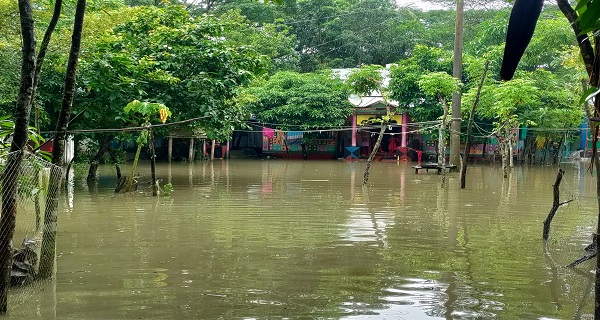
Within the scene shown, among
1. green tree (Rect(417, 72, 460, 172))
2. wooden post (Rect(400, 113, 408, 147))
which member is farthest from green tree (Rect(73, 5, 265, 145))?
wooden post (Rect(400, 113, 408, 147))

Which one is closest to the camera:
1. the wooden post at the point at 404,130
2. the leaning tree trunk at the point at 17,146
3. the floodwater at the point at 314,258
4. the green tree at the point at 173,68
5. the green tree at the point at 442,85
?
the leaning tree trunk at the point at 17,146

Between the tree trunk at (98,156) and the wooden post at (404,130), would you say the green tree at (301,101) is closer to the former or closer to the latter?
the wooden post at (404,130)

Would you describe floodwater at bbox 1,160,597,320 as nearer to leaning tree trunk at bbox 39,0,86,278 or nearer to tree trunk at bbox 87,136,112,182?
leaning tree trunk at bbox 39,0,86,278

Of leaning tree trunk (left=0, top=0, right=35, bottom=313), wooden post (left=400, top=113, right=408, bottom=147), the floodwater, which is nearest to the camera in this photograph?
leaning tree trunk (left=0, top=0, right=35, bottom=313)

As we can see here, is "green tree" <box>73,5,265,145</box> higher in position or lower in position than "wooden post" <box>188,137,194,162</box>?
higher

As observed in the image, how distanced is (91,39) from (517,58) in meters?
13.5

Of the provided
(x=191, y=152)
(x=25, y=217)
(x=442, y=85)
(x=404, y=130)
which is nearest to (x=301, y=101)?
(x=404, y=130)

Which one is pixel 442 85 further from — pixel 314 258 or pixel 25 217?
pixel 25 217

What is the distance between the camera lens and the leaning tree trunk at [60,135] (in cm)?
582

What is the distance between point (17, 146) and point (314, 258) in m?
3.99

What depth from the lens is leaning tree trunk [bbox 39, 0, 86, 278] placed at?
5.82m

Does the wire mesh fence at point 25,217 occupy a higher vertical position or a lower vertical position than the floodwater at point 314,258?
higher

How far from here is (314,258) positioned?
778 centimetres

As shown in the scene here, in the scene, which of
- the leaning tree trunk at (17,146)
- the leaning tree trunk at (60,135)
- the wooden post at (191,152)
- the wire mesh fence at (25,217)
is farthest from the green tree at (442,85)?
the leaning tree trunk at (17,146)
